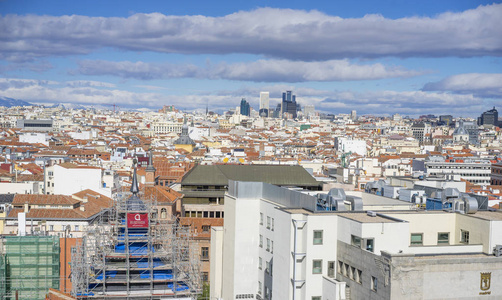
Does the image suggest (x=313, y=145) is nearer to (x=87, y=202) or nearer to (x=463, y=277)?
(x=87, y=202)

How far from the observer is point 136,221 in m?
33.4

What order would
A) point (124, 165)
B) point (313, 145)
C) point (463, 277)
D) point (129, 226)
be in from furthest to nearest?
point (313, 145), point (124, 165), point (129, 226), point (463, 277)

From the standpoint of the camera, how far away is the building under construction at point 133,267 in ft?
100

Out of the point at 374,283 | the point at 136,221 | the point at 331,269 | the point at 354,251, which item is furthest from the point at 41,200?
the point at 374,283

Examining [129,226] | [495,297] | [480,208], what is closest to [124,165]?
[129,226]

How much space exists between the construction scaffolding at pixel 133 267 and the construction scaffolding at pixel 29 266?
167 cm

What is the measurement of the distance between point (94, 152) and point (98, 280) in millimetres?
87901

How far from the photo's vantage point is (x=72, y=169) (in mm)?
60594

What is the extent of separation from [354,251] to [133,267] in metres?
11.6

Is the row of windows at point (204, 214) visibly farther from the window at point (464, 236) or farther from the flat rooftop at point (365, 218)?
the window at point (464, 236)

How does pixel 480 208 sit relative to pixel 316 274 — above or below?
above

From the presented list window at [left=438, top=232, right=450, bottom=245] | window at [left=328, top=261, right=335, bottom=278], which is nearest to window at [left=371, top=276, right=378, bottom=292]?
window at [left=328, top=261, right=335, bottom=278]

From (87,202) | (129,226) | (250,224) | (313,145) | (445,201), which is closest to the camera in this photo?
(445,201)

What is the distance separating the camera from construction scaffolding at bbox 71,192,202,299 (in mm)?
30578
